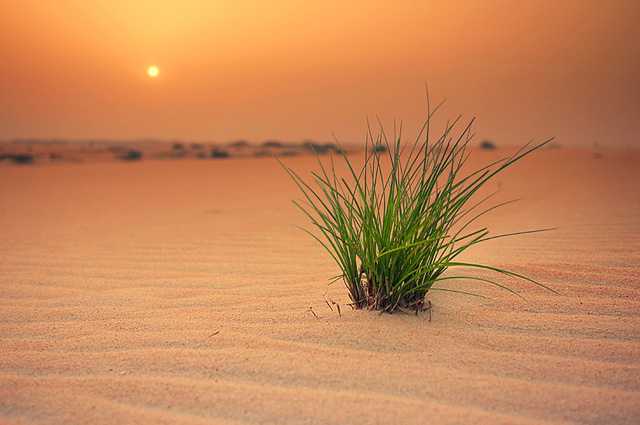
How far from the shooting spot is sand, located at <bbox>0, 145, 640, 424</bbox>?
120 cm

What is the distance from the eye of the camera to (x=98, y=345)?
162cm

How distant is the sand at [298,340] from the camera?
1196 millimetres

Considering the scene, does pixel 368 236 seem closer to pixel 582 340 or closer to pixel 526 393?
pixel 526 393

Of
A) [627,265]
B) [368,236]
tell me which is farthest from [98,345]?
[627,265]

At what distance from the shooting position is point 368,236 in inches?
63.6

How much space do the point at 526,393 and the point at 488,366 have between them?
5.6 inches

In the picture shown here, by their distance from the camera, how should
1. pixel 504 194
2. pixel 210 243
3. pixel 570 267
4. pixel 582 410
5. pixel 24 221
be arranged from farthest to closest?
pixel 504 194
pixel 24 221
pixel 210 243
pixel 570 267
pixel 582 410

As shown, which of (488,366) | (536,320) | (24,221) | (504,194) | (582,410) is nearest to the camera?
(582,410)

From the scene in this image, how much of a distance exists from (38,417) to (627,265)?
2.73m

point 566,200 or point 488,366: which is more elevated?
point 566,200

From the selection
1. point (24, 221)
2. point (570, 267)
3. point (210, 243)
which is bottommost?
point (24, 221)

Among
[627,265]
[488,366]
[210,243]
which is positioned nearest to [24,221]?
[210,243]

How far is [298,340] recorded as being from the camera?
1545mm

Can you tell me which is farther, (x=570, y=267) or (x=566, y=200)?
(x=566, y=200)
